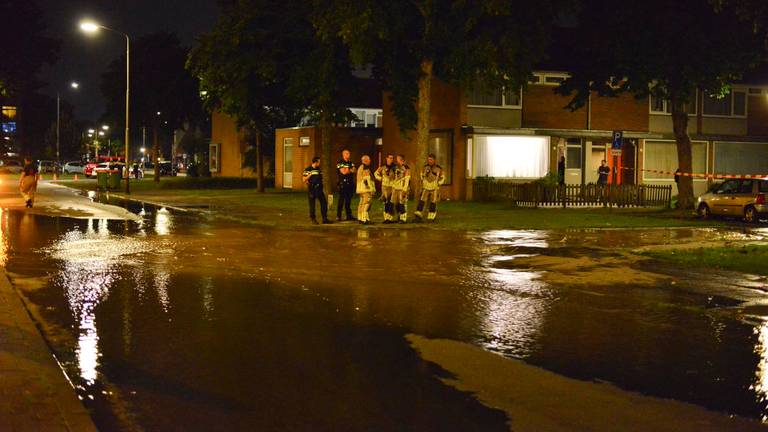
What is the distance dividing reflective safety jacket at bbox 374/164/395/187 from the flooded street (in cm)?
594

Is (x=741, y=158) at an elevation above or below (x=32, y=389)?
above

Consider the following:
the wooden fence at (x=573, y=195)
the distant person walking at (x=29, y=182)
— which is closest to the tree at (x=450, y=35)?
the wooden fence at (x=573, y=195)

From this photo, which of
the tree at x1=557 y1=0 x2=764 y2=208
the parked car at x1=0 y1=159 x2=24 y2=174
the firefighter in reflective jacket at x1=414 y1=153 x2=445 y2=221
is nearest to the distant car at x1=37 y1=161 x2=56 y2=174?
the parked car at x1=0 y1=159 x2=24 y2=174

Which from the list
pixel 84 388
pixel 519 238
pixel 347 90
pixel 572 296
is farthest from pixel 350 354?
pixel 347 90

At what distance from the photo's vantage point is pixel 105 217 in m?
25.8

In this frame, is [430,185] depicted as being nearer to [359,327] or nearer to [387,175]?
[387,175]

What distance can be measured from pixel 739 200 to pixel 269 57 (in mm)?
17153

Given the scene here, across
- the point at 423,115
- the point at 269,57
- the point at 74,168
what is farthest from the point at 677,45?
the point at 74,168

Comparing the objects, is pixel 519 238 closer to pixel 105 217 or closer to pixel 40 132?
pixel 105 217

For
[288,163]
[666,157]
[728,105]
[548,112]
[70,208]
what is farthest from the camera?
[288,163]

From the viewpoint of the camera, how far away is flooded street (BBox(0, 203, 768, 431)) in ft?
21.8

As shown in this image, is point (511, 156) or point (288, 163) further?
point (288, 163)

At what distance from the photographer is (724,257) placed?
1630 centimetres

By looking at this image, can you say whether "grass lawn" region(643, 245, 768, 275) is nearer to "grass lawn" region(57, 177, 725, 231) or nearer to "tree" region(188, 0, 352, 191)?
"grass lawn" region(57, 177, 725, 231)
